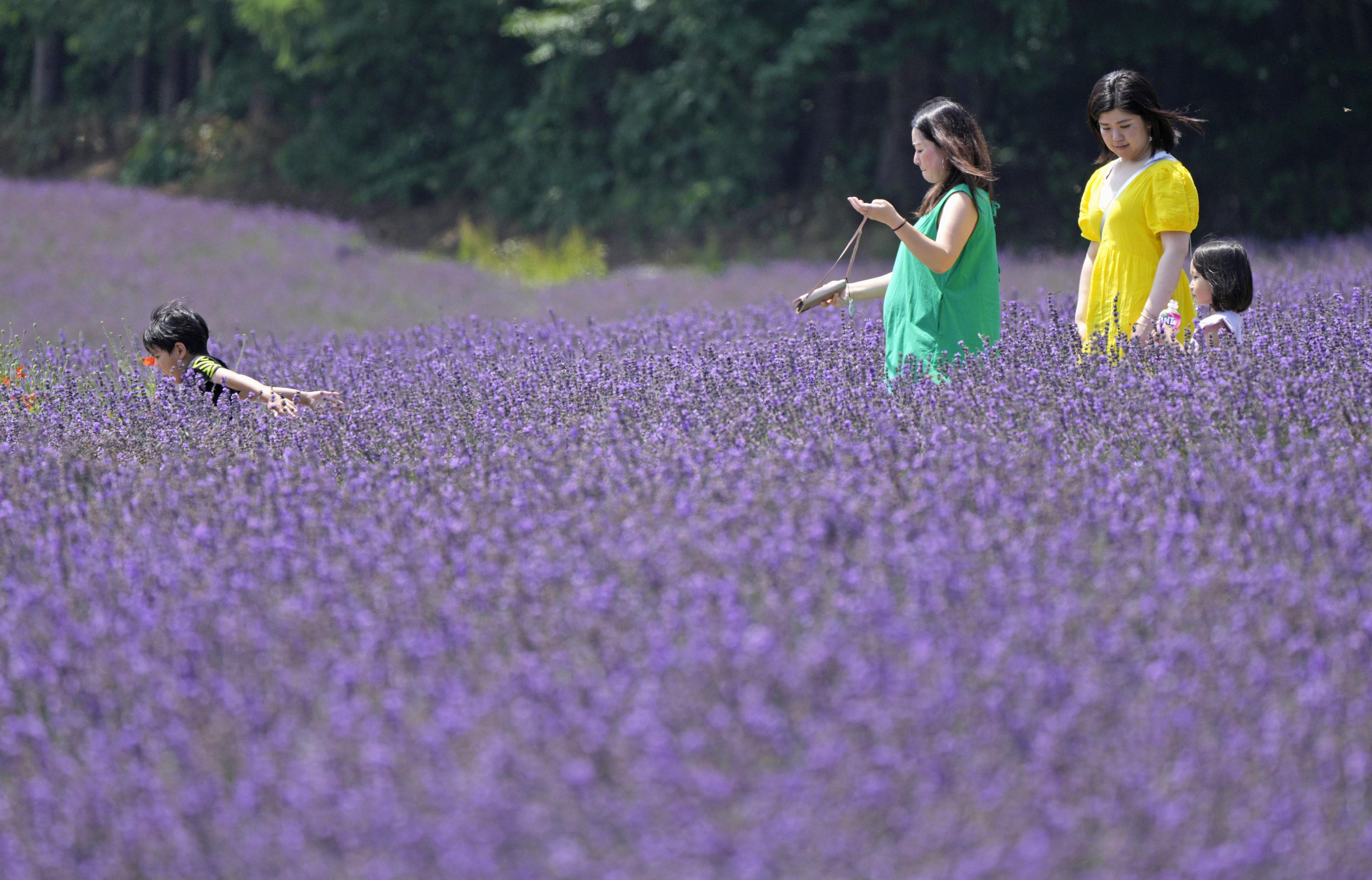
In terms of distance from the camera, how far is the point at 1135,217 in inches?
175

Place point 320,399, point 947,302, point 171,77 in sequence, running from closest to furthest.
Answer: point 947,302, point 320,399, point 171,77

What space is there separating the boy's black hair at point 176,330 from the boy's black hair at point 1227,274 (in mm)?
3762

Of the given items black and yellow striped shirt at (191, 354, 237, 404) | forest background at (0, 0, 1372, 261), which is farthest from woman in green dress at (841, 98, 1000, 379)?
forest background at (0, 0, 1372, 261)

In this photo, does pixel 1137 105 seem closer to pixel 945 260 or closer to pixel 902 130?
pixel 945 260

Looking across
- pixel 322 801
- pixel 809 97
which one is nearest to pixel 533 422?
pixel 322 801

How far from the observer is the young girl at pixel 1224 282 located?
4.52 meters

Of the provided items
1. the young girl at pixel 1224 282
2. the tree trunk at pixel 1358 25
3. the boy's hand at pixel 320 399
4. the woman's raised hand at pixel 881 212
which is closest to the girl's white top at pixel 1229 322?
the young girl at pixel 1224 282

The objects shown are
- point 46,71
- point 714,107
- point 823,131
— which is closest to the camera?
point 714,107

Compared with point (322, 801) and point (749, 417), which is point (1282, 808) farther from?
point (749, 417)

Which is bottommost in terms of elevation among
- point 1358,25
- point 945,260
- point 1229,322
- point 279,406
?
point 279,406

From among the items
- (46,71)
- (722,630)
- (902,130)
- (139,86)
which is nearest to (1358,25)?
(902,130)

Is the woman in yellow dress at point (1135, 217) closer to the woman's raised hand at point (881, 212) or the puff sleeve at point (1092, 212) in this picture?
the puff sleeve at point (1092, 212)

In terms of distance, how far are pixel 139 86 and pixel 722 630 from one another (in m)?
33.5

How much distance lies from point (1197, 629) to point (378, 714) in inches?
58.2
